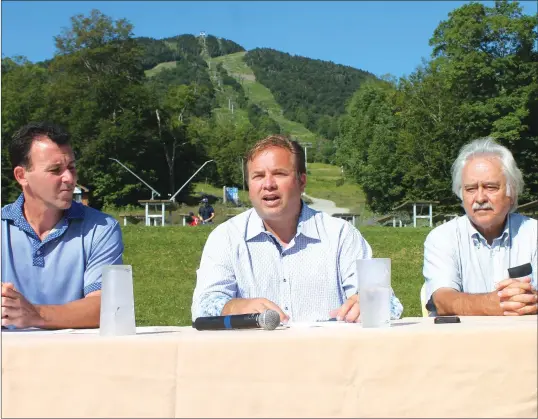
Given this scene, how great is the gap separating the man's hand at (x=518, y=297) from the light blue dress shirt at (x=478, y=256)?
0.57 meters

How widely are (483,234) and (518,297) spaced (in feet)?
2.45

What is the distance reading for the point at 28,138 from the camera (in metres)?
3.31

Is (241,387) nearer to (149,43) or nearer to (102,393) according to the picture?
(102,393)

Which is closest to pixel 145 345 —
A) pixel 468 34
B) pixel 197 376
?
pixel 197 376

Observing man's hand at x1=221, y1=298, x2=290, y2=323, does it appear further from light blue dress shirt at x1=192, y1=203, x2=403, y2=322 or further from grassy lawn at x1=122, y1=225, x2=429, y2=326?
grassy lawn at x1=122, y1=225, x2=429, y2=326

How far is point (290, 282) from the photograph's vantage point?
3342 millimetres

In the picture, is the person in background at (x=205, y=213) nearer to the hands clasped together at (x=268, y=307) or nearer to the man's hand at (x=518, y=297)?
the hands clasped together at (x=268, y=307)

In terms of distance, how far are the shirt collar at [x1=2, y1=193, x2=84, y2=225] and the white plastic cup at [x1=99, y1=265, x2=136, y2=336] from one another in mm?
1069

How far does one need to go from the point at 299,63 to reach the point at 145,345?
180 metres

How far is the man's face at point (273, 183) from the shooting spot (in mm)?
3320

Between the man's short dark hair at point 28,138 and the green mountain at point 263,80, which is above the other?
the green mountain at point 263,80

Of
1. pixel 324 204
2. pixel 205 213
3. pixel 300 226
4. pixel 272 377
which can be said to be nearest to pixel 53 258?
pixel 300 226

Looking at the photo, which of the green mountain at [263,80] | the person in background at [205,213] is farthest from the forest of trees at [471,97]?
the green mountain at [263,80]

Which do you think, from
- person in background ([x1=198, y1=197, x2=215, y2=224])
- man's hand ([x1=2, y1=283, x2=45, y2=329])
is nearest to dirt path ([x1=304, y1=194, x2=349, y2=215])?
person in background ([x1=198, y1=197, x2=215, y2=224])
